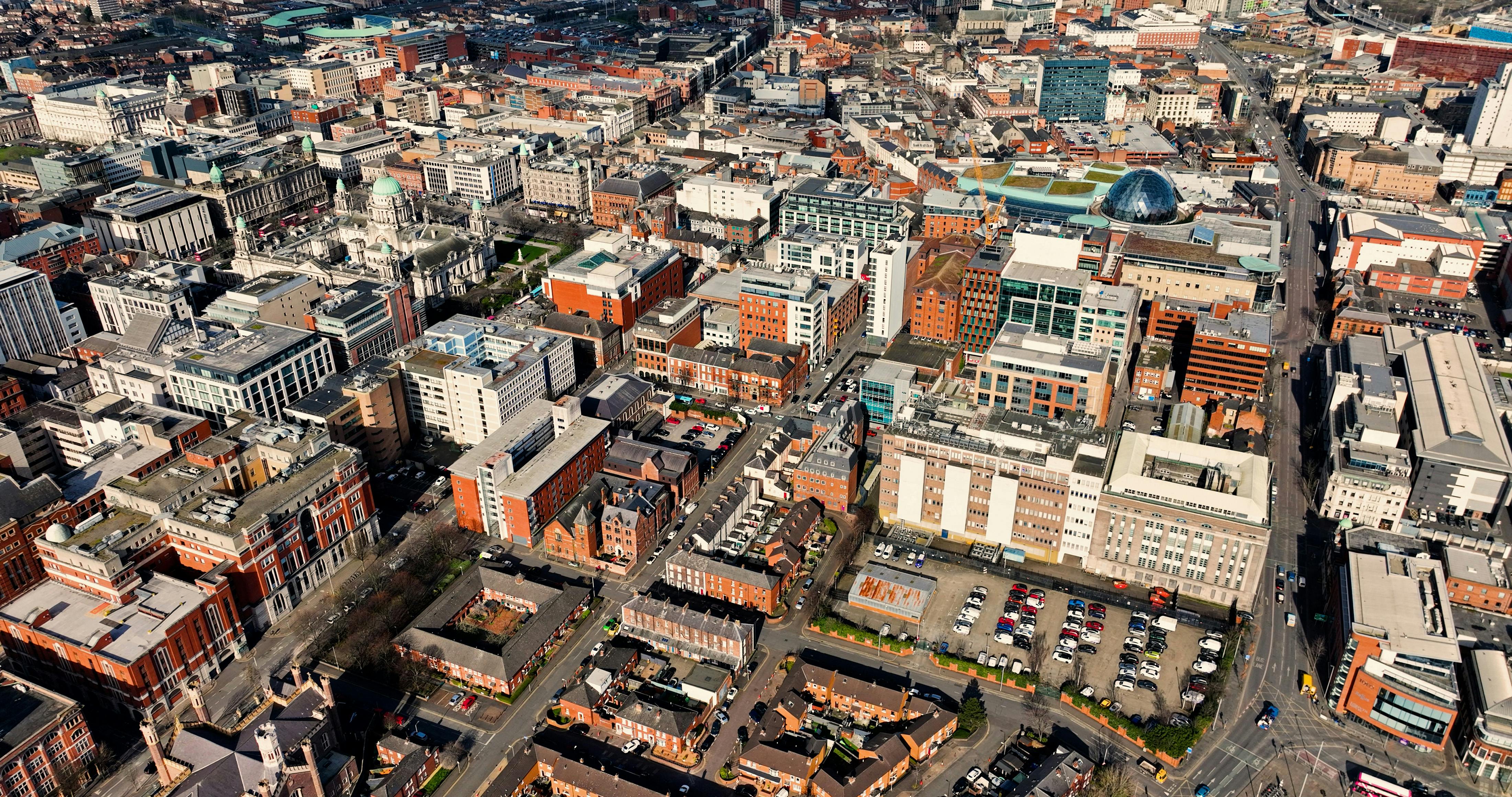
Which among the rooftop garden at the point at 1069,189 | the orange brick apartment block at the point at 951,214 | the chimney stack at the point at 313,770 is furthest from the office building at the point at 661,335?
the rooftop garden at the point at 1069,189

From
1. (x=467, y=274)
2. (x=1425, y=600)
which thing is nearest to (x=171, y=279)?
(x=467, y=274)

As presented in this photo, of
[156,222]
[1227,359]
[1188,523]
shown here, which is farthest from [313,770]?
[156,222]

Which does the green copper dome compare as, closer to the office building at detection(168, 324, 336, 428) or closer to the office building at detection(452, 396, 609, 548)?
the office building at detection(168, 324, 336, 428)

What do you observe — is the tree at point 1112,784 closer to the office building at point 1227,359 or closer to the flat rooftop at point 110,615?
the office building at point 1227,359

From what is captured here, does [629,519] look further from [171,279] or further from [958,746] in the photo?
[171,279]

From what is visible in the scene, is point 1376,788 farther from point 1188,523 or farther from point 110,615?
point 110,615

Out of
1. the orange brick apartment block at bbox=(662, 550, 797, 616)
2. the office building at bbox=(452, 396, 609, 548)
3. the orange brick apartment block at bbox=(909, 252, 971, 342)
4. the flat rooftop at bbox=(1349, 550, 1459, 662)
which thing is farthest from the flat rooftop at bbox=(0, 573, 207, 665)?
the flat rooftop at bbox=(1349, 550, 1459, 662)

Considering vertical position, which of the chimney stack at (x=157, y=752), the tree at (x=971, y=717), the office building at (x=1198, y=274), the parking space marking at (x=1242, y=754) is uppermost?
→ the office building at (x=1198, y=274)
